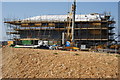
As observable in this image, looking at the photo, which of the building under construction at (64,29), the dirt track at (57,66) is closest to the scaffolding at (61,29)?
the building under construction at (64,29)

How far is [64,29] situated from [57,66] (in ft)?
115

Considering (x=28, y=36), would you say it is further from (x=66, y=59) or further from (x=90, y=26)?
(x=66, y=59)

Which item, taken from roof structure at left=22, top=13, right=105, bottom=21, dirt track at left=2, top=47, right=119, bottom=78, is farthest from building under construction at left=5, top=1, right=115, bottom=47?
dirt track at left=2, top=47, right=119, bottom=78

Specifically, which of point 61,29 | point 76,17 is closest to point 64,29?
point 61,29

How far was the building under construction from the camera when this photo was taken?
50906 mm

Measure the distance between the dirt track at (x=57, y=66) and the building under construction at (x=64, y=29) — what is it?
92.4 feet

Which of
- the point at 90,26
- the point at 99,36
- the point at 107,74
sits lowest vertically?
the point at 107,74

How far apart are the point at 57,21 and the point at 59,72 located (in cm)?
3755

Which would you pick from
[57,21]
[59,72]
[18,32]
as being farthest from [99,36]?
[59,72]

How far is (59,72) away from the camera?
1655 cm

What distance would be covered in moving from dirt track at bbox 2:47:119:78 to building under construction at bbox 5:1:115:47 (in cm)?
2817

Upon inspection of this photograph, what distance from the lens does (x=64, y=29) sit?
52.1m

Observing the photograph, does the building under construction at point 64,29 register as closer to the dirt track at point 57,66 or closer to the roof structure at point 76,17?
the roof structure at point 76,17

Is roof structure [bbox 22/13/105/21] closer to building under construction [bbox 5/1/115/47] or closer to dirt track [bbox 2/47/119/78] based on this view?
building under construction [bbox 5/1/115/47]
